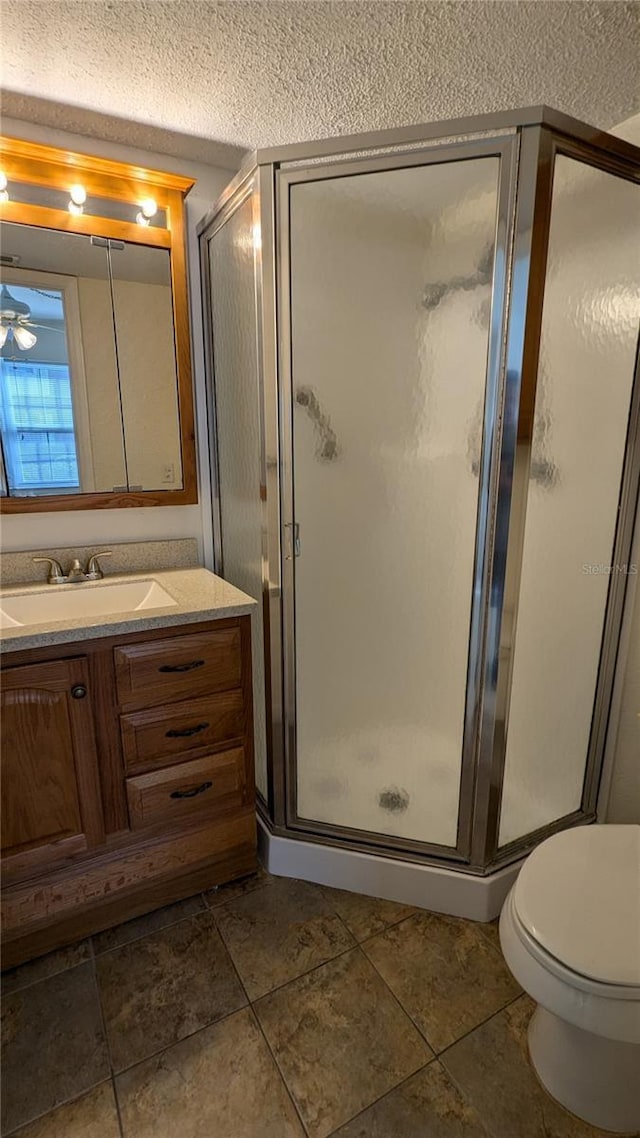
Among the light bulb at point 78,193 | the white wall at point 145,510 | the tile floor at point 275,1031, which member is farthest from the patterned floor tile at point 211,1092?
the light bulb at point 78,193

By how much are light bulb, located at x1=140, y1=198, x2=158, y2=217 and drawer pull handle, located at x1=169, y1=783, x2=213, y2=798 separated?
1782 millimetres

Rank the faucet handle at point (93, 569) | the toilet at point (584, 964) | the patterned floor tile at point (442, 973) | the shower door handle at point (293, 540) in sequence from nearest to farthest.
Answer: the toilet at point (584, 964) < the patterned floor tile at point (442, 973) < the shower door handle at point (293, 540) < the faucet handle at point (93, 569)

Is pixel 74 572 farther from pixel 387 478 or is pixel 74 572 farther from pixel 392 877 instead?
pixel 392 877

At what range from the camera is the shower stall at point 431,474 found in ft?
4.02

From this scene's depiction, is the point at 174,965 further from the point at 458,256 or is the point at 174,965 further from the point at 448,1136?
the point at 458,256

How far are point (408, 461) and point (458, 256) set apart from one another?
1.63 feet

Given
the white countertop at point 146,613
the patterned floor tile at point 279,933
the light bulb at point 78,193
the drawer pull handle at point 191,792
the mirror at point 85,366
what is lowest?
the patterned floor tile at point 279,933

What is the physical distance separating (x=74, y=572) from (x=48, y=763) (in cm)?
61

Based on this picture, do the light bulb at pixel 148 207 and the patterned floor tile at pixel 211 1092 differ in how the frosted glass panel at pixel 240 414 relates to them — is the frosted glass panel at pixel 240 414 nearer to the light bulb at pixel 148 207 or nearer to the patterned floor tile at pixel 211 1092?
the light bulb at pixel 148 207

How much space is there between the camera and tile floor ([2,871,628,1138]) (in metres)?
A: 1.07

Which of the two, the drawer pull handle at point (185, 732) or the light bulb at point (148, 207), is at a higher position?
the light bulb at point (148, 207)

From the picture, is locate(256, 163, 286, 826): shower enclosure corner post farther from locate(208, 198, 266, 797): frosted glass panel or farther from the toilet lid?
the toilet lid

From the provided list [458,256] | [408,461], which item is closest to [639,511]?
[408,461]

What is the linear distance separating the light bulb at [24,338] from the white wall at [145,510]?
0.49 meters
